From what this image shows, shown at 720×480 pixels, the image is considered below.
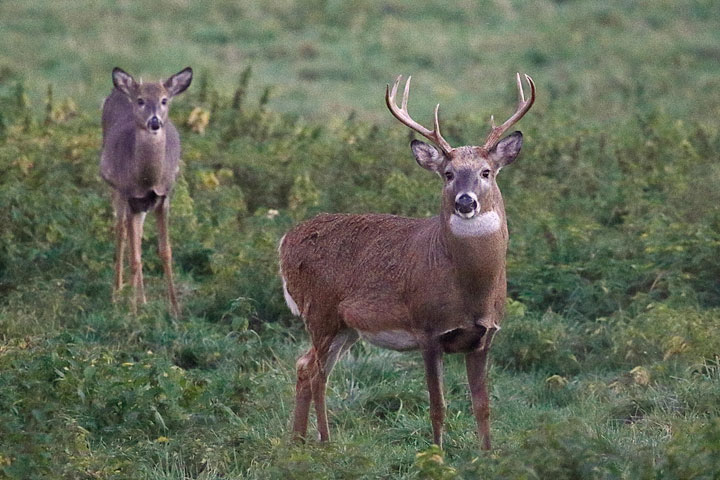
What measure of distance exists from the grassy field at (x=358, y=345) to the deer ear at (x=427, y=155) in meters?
1.25

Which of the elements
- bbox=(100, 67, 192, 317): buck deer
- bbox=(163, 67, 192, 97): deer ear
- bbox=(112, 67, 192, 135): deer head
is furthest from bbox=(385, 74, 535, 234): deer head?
bbox=(163, 67, 192, 97): deer ear

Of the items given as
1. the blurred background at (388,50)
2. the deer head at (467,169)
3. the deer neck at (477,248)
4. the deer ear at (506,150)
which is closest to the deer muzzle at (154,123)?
the deer head at (467,169)

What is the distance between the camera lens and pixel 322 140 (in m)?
12.7

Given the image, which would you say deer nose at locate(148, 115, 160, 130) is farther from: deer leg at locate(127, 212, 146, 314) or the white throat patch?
the white throat patch

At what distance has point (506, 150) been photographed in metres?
6.32

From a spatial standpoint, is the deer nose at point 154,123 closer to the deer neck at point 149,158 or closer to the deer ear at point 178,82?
the deer neck at point 149,158

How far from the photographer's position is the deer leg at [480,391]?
6215 mm

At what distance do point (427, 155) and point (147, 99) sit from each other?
3.90 metres

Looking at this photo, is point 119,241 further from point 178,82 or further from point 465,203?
point 465,203

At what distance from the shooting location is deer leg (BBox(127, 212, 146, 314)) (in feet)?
30.0

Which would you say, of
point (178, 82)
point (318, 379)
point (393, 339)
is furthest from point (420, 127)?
point (178, 82)

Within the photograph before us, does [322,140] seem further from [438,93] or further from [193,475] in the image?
[193,475]

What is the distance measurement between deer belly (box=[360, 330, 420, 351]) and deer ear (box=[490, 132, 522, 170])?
0.86 meters

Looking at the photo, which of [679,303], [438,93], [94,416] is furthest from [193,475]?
[438,93]
